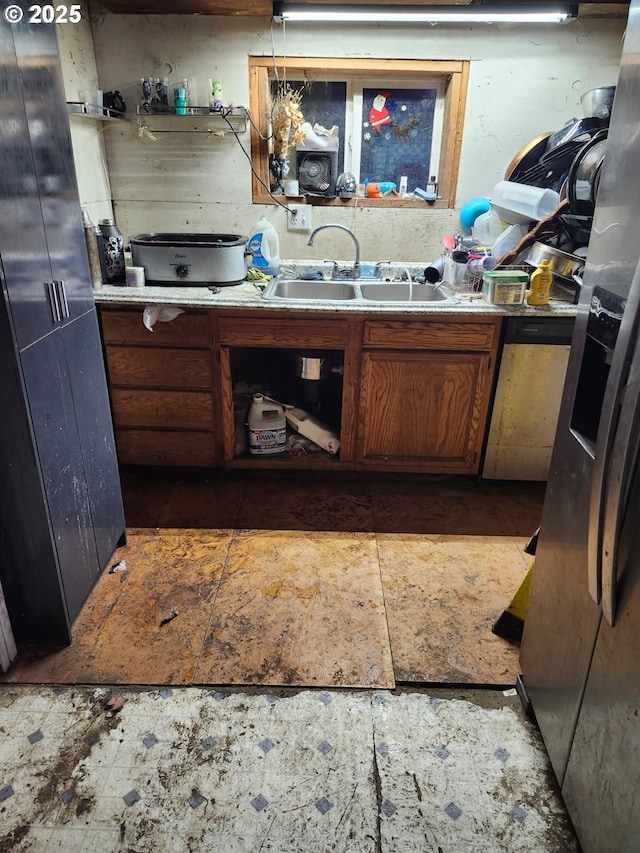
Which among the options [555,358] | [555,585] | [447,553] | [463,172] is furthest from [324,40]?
[555,585]

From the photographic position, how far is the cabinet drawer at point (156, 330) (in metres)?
2.48

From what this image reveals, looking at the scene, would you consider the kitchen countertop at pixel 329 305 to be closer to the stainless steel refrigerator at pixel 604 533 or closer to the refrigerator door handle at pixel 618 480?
the stainless steel refrigerator at pixel 604 533

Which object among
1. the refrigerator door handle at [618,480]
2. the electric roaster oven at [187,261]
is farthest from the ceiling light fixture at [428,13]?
the refrigerator door handle at [618,480]

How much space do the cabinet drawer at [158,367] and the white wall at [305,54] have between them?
872 mm

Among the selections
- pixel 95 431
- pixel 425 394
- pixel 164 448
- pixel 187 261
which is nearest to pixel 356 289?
pixel 425 394

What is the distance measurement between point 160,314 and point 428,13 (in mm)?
1818

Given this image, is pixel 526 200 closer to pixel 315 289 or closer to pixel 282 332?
pixel 315 289

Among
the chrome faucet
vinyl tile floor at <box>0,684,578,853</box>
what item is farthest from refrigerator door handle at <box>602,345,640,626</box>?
the chrome faucet

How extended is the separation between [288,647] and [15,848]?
2.69ft

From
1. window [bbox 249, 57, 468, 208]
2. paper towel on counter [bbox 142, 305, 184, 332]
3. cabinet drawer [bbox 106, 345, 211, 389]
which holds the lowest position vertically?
cabinet drawer [bbox 106, 345, 211, 389]

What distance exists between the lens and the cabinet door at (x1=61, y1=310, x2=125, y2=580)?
5.90 feet

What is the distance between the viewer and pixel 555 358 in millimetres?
2494

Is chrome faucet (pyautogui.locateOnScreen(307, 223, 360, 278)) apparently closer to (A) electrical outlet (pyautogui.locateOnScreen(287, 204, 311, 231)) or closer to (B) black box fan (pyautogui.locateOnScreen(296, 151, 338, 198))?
(A) electrical outlet (pyautogui.locateOnScreen(287, 204, 311, 231))

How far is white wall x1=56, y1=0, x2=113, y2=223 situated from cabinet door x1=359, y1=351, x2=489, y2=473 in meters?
1.58
